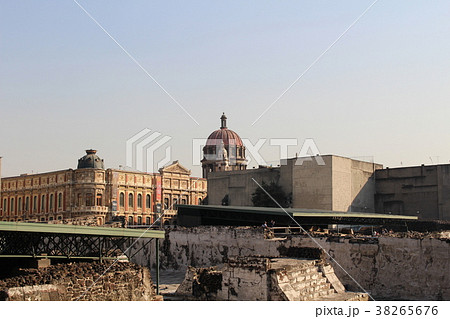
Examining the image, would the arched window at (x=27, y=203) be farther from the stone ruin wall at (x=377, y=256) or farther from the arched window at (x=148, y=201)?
the stone ruin wall at (x=377, y=256)

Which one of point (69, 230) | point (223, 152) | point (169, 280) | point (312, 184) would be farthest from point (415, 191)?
point (69, 230)

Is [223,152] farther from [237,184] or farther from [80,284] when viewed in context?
[80,284]

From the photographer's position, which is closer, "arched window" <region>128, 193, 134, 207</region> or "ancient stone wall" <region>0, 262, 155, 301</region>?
"ancient stone wall" <region>0, 262, 155, 301</region>

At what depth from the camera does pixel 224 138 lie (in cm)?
10088

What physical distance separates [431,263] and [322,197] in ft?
98.0

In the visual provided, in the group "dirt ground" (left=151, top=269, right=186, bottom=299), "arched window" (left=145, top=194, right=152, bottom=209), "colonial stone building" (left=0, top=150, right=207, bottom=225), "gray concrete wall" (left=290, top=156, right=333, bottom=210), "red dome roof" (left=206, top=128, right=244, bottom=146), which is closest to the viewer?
"dirt ground" (left=151, top=269, right=186, bottom=299)

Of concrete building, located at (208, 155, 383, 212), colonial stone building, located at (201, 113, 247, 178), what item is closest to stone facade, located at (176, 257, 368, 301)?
concrete building, located at (208, 155, 383, 212)

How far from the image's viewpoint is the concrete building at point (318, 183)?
190 ft

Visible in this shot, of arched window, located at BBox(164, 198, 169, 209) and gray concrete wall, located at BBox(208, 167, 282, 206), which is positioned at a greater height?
gray concrete wall, located at BBox(208, 167, 282, 206)

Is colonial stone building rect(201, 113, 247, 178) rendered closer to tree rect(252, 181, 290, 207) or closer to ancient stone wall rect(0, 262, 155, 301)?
tree rect(252, 181, 290, 207)

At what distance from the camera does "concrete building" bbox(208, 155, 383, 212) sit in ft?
190

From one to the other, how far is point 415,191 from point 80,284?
4983 cm

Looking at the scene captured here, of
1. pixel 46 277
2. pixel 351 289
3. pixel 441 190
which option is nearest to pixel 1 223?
pixel 46 277

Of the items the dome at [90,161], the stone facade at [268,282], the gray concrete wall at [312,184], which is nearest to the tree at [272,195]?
the gray concrete wall at [312,184]
